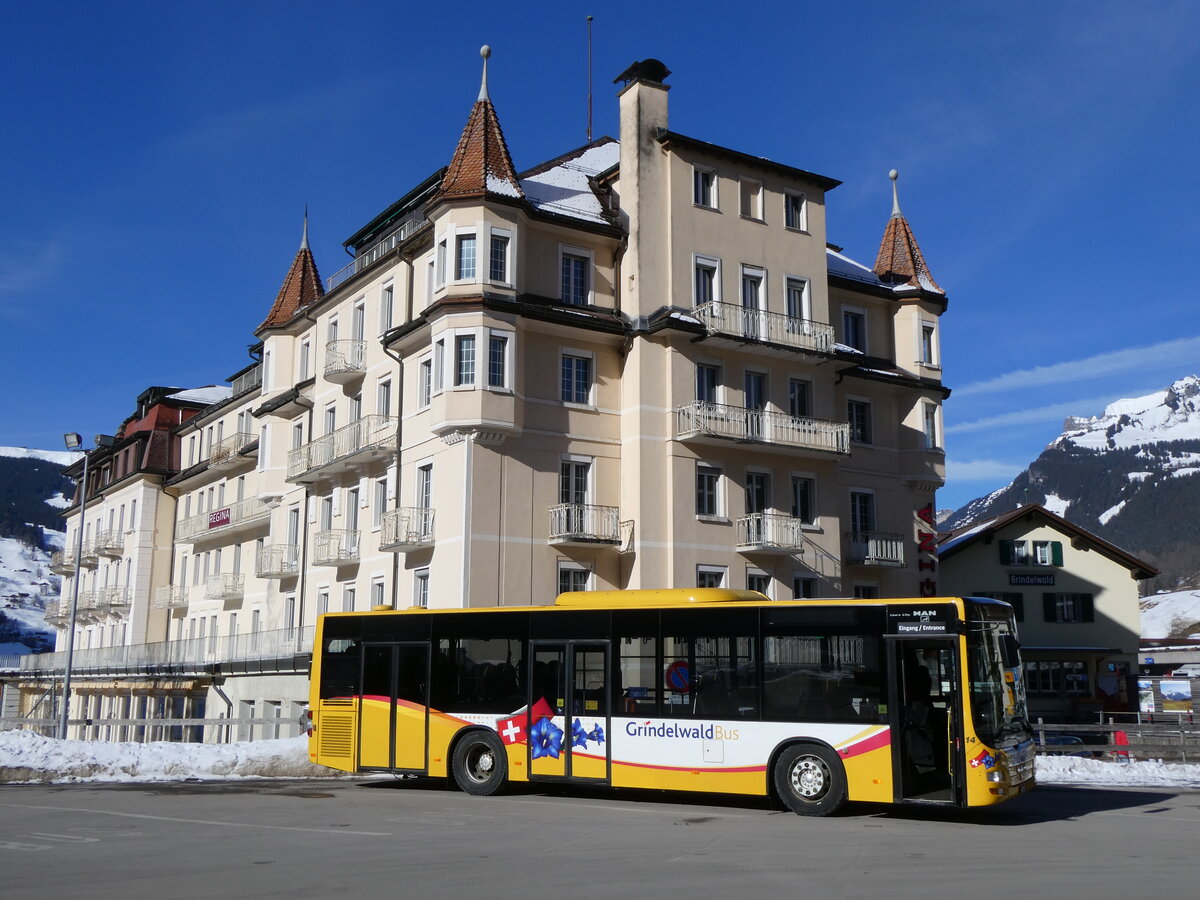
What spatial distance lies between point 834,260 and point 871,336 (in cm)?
339

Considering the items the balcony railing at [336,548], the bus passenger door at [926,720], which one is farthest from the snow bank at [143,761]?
the bus passenger door at [926,720]

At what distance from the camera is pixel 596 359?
35250mm

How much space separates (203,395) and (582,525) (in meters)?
40.7

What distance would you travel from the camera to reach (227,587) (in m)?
50.8

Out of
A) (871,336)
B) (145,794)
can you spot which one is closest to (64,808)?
(145,794)

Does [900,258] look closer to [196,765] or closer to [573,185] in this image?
[573,185]

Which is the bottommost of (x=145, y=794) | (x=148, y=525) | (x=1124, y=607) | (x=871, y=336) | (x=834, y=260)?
(x=145, y=794)

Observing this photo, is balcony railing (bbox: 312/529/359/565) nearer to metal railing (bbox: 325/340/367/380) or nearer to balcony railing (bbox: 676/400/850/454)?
metal railing (bbox: 325/340/367/380)

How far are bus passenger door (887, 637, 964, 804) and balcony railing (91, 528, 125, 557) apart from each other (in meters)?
55.9

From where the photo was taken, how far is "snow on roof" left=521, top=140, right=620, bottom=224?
118ft

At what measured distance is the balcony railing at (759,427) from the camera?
34.2m

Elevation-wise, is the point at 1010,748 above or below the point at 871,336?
below

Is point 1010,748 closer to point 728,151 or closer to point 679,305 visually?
point 679,305

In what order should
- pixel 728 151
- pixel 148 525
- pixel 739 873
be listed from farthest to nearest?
pixel 148 525 < pixel 728 151 < pixel 739 873
